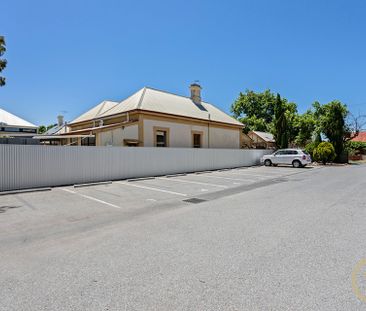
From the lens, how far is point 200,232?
5496 mm

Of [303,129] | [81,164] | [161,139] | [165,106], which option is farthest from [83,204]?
[303,129]

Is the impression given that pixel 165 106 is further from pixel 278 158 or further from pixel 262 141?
pixel 262 141

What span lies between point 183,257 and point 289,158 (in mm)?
25345

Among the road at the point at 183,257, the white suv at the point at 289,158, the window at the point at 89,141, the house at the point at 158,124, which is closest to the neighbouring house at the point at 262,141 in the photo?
the house at the point at 158,124

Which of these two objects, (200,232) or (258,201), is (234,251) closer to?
(200,232)

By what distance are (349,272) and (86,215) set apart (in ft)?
20.1

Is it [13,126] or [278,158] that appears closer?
[13,126]

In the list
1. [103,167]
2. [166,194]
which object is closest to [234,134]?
[103,167]

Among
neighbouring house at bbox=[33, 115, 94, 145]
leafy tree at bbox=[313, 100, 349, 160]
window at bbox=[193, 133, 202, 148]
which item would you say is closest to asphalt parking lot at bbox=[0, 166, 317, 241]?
neighbouring house at bbox=[33, 115, 94, 145]

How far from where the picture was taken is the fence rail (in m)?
11.3

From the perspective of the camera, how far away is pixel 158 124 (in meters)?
22.5

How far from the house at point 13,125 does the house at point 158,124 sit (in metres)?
2.74

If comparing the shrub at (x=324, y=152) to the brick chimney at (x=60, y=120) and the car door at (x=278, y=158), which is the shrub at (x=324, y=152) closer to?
the car door at (x=278, y=158)

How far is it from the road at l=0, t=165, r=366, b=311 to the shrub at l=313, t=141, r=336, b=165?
25.8m
